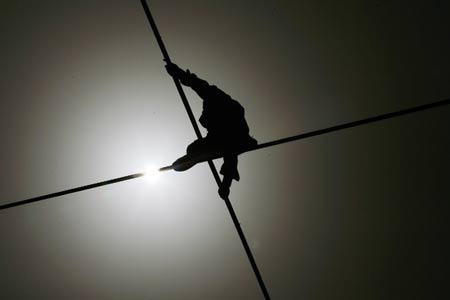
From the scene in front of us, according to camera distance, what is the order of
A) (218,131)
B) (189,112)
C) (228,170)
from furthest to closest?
(228,170) < (218,131) < (189,112)

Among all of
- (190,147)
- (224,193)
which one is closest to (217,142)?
(190,147)

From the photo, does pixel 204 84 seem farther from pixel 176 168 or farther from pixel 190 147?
pixel 176 168

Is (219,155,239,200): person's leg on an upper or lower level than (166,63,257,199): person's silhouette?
lower

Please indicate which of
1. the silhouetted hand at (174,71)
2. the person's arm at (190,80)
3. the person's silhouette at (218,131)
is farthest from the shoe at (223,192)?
the silhouetted hand at (174,71)

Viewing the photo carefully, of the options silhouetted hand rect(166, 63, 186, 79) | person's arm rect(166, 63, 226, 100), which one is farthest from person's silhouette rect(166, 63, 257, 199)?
silhouetted hand rect(166, 63, 186, 79)

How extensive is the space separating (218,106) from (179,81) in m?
0.35

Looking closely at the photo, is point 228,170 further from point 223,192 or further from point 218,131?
point 218,131

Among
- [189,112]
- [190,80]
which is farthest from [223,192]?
[190,80]

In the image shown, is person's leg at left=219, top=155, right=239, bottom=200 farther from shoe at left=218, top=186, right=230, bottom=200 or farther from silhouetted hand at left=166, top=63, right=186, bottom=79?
silhouetted hand at left=166, top=63, right=186, bottom=79

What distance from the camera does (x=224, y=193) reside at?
3.01m

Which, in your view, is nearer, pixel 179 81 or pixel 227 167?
pixel 179 81

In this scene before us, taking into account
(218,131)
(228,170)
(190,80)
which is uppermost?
(190,80)

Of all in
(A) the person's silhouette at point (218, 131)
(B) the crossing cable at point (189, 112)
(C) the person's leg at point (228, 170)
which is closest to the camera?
Result: (B) the crossing cable at point (189, 112)

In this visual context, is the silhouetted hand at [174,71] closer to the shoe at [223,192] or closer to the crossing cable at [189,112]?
the crossing cable at [189,112]
